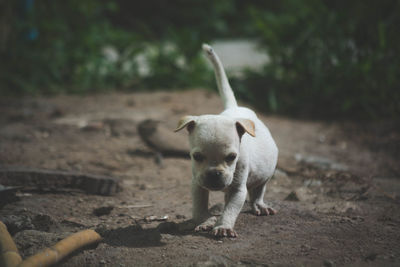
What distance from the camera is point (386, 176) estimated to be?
4.62 meters

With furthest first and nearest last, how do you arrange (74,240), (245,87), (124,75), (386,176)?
(124,75)
(245,87)
(386,176)
(74,240)

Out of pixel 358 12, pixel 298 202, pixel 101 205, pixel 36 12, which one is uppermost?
pixel 358 12

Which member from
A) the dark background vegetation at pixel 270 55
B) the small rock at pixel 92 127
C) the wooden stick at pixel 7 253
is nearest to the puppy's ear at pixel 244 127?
the wooden stick at pixel 7 253

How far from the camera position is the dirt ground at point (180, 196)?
2.62 meters

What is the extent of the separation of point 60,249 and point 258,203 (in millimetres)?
1531

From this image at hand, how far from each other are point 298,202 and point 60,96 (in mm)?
5579

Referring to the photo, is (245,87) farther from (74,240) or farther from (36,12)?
(74,240)

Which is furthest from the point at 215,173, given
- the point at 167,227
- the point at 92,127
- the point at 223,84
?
the point at 92,127

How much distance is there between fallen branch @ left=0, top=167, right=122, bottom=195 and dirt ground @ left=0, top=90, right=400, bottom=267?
0.06 m

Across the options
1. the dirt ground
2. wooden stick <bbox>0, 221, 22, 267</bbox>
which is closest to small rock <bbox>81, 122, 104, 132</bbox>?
the dirt ground

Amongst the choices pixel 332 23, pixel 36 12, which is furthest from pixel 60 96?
pixel 332 23

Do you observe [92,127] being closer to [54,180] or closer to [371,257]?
[54,180]

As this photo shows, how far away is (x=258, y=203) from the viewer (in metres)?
3.34

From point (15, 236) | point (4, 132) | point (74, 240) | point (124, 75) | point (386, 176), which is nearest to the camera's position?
point (74, 240)
